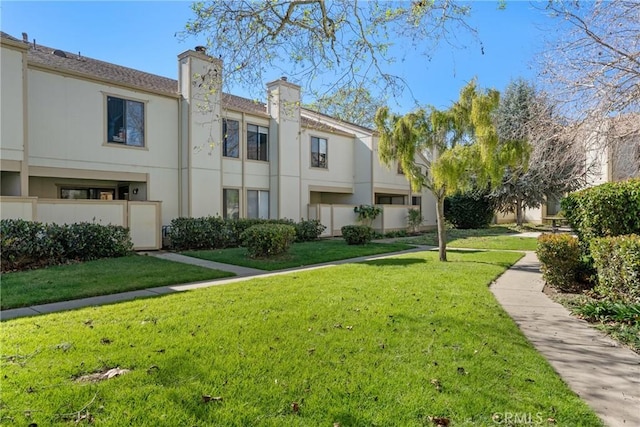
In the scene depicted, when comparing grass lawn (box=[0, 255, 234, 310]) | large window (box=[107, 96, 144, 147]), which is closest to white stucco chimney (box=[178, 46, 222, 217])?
large window (box=[107, 96, 144, 147])

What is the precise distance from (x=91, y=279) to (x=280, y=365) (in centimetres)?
627

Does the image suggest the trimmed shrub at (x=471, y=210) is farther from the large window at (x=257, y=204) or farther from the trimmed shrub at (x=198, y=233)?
the trimmed shrub at (x=198, y=233)

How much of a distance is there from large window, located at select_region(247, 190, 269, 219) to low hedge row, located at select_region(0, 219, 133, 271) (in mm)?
6920

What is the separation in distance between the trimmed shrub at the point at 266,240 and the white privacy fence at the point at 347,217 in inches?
310

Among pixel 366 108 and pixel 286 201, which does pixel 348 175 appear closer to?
pixel 286 201

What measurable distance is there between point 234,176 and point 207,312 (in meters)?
12.5

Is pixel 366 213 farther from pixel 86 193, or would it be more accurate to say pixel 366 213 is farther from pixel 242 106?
pixel 86 193

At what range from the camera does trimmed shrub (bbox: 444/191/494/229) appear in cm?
2647

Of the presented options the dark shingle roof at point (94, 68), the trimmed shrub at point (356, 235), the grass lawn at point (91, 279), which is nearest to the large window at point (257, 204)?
the trimmed shrub at point (356, 235)

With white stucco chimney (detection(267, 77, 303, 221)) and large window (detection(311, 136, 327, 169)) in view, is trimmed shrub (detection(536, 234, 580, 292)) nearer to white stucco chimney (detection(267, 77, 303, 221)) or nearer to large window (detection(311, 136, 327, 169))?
white stucco chimney (detection(267, 77, 303, 221))

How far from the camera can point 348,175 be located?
77.1ft

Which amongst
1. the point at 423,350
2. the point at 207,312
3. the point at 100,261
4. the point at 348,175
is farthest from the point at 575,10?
the point at 348,175

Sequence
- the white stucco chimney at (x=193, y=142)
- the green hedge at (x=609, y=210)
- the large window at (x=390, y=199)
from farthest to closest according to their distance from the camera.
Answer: the large window at (x=390, y=199) → the white stucco chimney at (x=193, y=142) → the green hedge at (x=609, y=210)

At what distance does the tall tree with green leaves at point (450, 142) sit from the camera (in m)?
10.3
